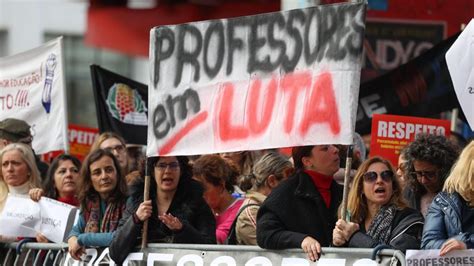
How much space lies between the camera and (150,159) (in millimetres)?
9773

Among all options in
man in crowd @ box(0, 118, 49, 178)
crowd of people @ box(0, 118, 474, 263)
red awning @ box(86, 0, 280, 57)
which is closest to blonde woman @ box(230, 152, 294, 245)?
crowd of people @ box(0, 118, 474, 263)

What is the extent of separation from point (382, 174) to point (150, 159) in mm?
1638

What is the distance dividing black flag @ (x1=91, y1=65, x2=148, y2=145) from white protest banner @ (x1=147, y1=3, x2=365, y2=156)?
4046 mm

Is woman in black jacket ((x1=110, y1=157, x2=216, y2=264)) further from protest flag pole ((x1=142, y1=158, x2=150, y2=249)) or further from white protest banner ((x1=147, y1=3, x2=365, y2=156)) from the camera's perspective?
white protest banner ((x1=147, y1=3, x2=365, y2=156))

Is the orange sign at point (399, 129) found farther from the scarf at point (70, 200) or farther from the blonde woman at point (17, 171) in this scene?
the blonde woman at point (17, 171)

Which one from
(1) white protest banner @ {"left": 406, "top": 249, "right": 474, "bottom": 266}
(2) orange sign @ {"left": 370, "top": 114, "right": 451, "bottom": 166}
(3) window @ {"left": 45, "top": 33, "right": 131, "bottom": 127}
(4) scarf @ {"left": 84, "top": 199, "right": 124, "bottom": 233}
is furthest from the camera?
(3) window @ {"left": 45, "top": 33, "right": 131, "bottom": 127}

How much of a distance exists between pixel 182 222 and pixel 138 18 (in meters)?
17.6

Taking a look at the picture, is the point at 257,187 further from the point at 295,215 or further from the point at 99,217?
the point at 295,215

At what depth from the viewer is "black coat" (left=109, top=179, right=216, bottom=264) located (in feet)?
31.4

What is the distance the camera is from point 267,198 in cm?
906

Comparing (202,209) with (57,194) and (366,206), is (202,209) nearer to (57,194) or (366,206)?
(366,206)

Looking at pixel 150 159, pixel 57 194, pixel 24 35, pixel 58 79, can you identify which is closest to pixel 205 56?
pixel 150 159

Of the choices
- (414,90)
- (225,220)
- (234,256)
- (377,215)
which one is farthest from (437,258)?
(414,90)

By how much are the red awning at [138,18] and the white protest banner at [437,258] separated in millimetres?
16182
